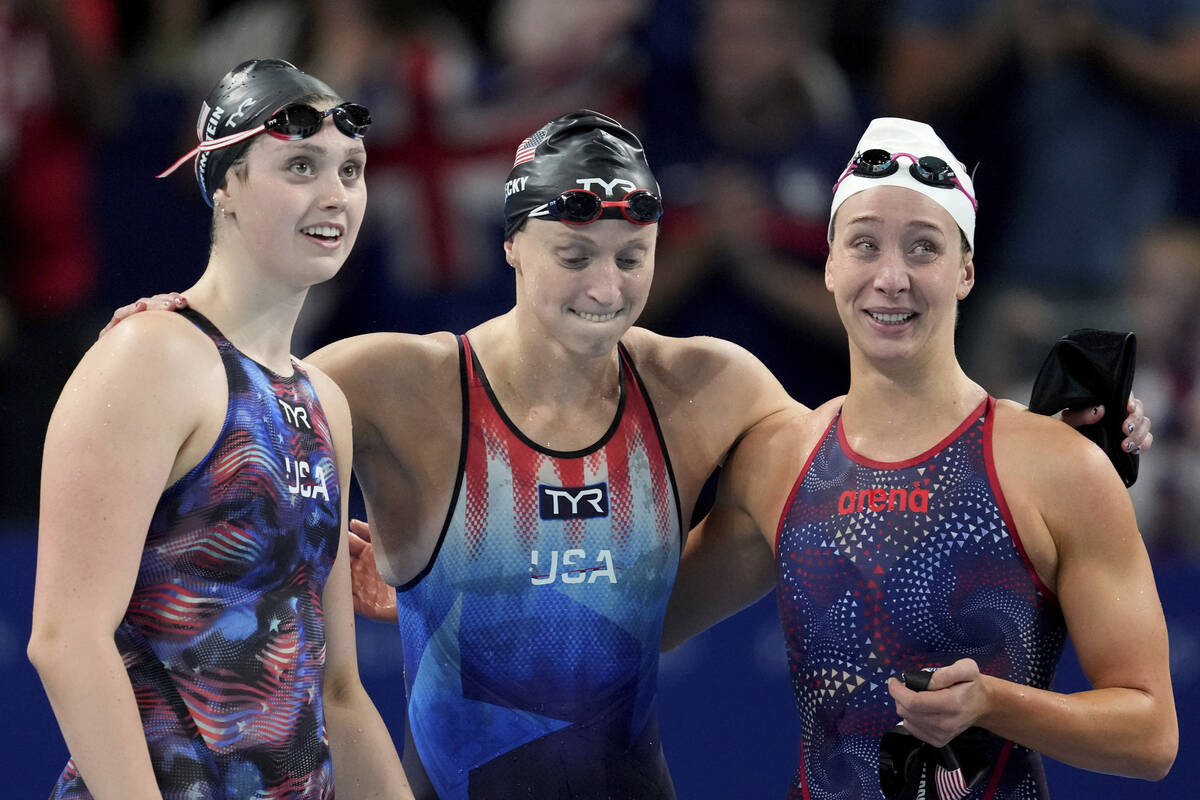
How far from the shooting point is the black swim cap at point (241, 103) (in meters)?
2.86

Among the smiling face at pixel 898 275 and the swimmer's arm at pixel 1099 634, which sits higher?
the smiling face at pixel 898 275

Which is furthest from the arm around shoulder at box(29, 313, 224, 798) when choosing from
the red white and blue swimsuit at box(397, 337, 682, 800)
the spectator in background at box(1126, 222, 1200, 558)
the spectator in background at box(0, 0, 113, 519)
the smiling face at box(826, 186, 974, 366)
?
the spectator in background at box(1126, 222, 1200, 558)

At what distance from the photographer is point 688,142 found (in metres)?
6.94

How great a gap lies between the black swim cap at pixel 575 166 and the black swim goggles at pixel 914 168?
0.50 m

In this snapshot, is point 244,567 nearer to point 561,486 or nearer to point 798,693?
point 561,486

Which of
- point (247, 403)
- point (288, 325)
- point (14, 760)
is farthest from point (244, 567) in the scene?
point (14, 760)

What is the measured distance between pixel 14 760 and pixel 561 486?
2.72 m

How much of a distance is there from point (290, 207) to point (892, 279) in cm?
133

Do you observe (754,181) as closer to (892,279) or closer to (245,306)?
(892,279)

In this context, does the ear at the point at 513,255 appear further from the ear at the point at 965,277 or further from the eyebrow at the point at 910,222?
the ear at the point at 965,277

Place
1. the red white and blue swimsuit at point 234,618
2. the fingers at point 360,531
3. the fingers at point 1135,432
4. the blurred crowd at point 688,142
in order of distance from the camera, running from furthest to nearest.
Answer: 1. the blurred crowd at point 688,142
2. the fingers at point 360,531
3. the fingers at point 1135,432
4. the red white and blue swimsuit at point 234,618

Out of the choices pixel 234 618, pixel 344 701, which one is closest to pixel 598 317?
pixel 344 701

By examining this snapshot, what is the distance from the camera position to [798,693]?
3.48 m

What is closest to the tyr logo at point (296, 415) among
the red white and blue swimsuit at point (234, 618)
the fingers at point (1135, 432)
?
the red white and blue swimsuit at point (234, 618)
